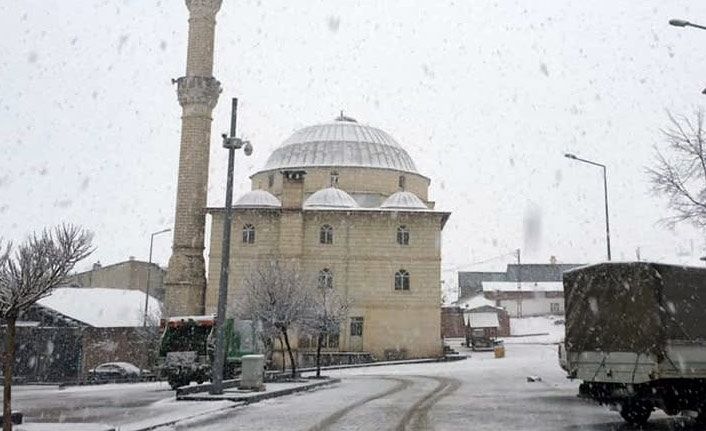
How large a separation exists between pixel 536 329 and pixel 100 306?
47.4m

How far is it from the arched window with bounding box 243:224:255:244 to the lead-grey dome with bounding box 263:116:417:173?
371 inches

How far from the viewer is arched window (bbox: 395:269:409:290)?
44656 millimetres

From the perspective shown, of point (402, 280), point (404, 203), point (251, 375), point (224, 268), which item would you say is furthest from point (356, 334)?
point (224, 268)

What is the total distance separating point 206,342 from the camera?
23.4m

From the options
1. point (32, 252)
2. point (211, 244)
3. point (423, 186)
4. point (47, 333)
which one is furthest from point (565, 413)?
point (423, 186)

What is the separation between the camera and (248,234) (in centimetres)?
4544

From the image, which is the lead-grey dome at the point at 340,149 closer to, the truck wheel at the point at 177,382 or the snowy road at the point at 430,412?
the truck wheel at the point at 177,382

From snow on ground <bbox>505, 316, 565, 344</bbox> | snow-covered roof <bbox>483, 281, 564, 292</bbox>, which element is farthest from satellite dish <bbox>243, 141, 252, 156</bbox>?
snow-covered roof <bbox>483, 281, 564, 292</bbox>

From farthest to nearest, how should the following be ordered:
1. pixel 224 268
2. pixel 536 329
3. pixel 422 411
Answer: pixel 536 329 → pixel 224 268 → pixel 422 411

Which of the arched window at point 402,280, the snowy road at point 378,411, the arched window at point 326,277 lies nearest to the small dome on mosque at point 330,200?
the arched window at point 326,277

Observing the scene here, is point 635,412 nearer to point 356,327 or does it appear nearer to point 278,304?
point 278,304

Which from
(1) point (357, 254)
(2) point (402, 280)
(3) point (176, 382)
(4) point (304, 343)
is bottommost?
(3) point (176, 382)

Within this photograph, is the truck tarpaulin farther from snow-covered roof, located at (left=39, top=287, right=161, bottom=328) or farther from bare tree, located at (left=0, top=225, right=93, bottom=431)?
snow-covered roof, located at (left=39, top=287, right=161, bottom=328)

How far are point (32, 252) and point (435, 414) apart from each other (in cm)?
770
